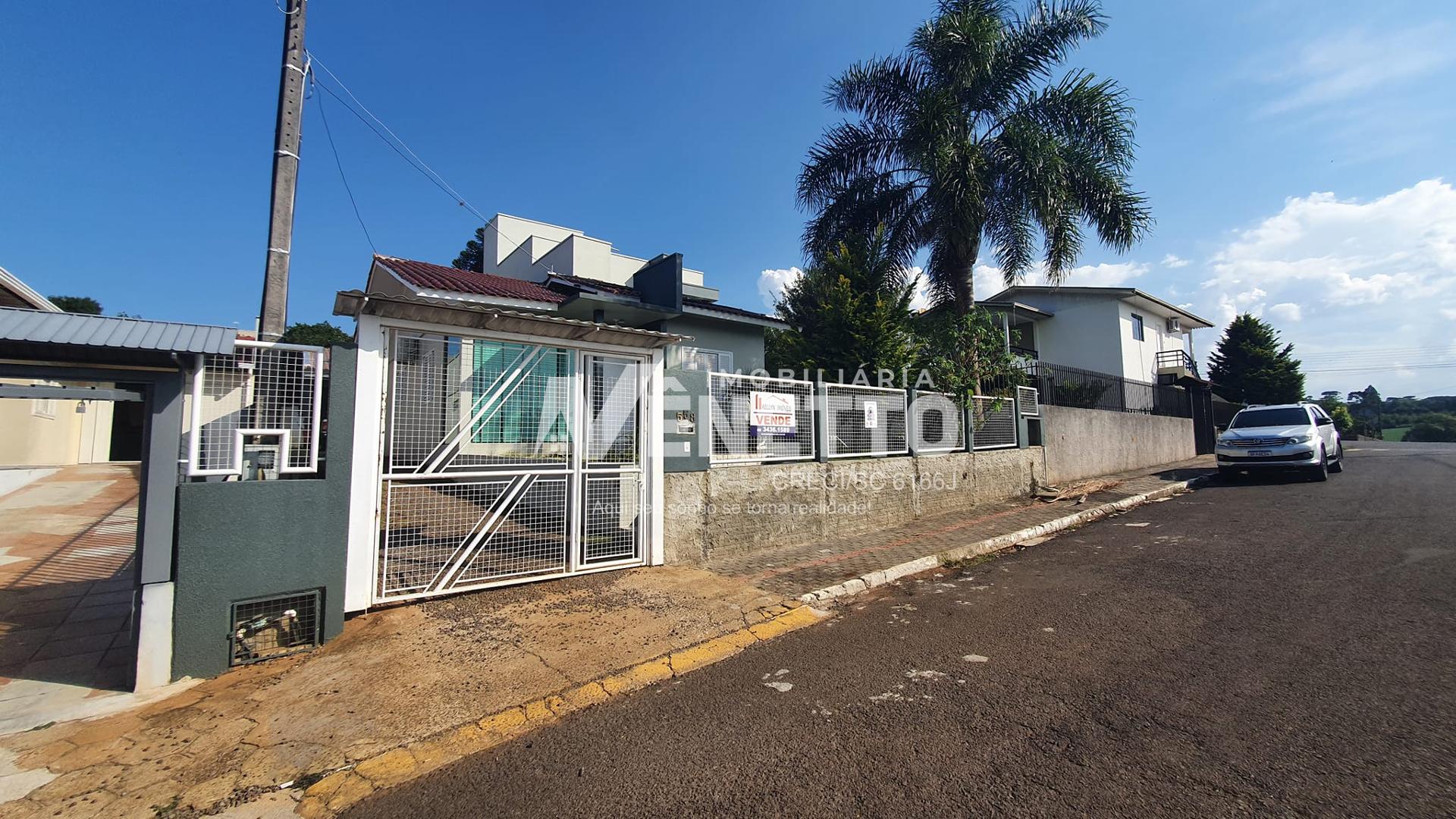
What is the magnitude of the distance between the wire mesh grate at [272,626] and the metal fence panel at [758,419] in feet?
12.2

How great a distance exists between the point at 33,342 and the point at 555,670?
3387 millimetres

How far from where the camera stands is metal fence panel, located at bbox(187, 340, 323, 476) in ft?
12.6

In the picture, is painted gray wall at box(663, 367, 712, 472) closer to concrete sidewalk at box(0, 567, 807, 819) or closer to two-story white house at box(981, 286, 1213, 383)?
concrete sidewalk at box(0, 567, 807, 819)

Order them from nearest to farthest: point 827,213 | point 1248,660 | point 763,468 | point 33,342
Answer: point 33,342 → point 1248,660 → point 763,468 → point 827,213

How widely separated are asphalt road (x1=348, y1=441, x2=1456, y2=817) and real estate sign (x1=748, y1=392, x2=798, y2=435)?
98.2 inches

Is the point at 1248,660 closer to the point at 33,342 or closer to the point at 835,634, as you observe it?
the point at 835,634

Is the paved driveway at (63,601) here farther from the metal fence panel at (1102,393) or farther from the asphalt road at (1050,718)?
the metal fence panel at (1102,393)

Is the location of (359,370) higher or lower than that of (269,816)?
higher

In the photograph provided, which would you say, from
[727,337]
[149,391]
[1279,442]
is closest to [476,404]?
[149,391]

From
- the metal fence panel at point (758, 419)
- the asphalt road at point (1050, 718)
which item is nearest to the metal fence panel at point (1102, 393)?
the metal fence panel at point (758, 419)

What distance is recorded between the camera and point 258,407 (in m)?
4.04

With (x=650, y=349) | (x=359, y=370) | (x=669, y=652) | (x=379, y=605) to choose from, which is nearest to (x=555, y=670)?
(x=669, y=652)

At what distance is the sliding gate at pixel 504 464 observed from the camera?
4.76 m

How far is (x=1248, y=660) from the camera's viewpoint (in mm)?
3557
